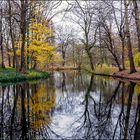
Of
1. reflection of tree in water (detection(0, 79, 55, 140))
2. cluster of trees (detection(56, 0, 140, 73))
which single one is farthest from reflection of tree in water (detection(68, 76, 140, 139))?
cluster of trees (detection(56, 0, 140, 73))

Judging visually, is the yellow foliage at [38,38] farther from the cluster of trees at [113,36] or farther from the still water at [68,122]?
the still water at [68,122]

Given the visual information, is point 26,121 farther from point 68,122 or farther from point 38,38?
point 38,38

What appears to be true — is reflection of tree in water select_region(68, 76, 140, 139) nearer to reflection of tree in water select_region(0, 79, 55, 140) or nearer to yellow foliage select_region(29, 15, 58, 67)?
reflection of tree in water select_region(0, 79, 55, 140)

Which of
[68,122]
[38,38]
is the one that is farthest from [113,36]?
[68,122]

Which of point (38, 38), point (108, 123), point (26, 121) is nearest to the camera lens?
point (108, 123)

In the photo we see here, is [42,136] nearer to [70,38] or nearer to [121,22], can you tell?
[121,22]

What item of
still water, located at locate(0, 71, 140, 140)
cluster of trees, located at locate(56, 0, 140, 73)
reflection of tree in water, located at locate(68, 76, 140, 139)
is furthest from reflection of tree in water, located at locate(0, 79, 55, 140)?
cluster of trees, located at locate(56, 0, 140, 73)

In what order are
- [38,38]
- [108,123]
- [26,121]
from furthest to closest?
[38,38]
[26,121]
[108,123]

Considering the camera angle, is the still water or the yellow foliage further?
the yellow foliage

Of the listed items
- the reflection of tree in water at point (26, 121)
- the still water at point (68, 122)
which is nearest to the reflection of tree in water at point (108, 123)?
the still water at point (68, 122)

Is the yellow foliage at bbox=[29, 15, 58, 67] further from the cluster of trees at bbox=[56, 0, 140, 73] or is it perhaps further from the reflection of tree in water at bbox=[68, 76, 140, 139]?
the reflection of tree in water at bbox=[68, 76, 140, 139]

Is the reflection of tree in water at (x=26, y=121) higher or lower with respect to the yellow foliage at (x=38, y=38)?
lower

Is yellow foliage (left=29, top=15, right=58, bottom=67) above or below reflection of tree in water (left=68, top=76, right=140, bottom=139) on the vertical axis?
above

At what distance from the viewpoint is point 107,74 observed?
38625 mm
